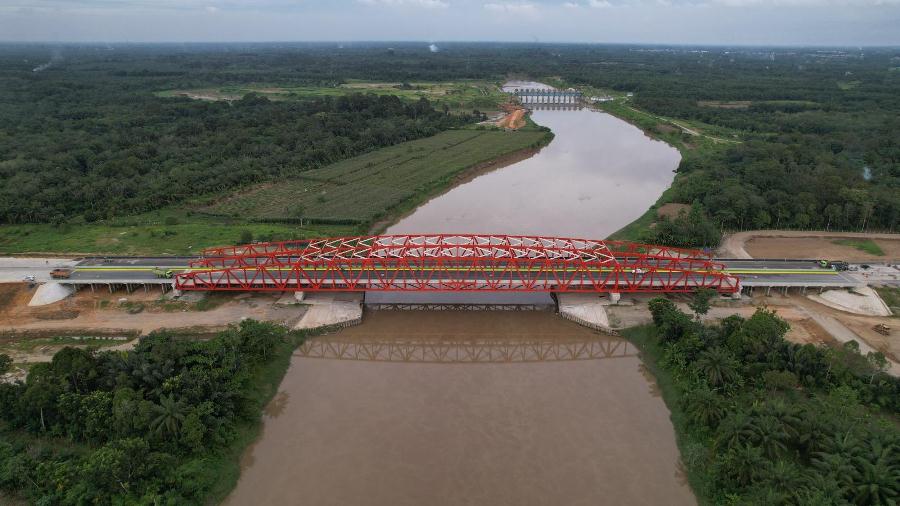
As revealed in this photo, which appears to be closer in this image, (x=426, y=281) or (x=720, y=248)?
(x=426, y=281)

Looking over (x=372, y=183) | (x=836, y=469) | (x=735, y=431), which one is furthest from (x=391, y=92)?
(x=836, y=469)

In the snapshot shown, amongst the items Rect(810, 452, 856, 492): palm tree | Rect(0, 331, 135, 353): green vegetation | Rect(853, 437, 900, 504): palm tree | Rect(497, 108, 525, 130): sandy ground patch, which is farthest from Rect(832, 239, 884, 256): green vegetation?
Rect(497, 108, 525, 130): sandy ground patch

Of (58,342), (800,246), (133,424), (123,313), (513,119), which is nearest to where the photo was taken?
(133,424)

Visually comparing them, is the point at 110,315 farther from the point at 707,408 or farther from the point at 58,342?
the point at 707,408

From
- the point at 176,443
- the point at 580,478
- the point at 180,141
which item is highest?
the point at 180,141

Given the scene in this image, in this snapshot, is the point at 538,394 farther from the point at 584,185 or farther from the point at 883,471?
the point at 584,185

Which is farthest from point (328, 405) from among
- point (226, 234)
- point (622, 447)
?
point (226, 234)

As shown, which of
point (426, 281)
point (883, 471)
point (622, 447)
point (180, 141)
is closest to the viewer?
point (883, 471)
